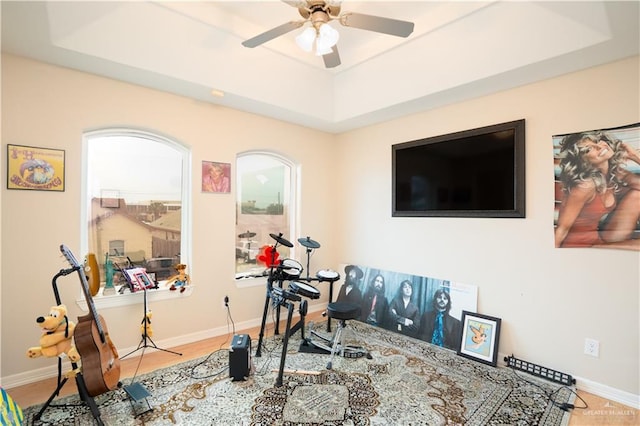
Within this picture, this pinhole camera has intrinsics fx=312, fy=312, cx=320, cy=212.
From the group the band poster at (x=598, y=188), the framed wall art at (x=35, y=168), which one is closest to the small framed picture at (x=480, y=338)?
the band poster at (x=598, y=188)

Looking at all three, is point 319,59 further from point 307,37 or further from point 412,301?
point 412,301

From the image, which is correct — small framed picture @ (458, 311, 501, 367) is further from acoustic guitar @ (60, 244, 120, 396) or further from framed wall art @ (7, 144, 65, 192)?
framed wall art @ (7, 144, 65, 192)

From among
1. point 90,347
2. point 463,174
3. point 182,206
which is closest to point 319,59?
point 463,174

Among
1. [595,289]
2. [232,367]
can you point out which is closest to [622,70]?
[595,289]

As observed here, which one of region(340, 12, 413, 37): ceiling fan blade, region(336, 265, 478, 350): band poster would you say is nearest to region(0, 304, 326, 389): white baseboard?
region(336, 265, 478, 350): band poster

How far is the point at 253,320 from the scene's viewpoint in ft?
12.5

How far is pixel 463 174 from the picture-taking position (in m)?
3.24

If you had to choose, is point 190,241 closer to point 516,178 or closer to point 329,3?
point 329,3

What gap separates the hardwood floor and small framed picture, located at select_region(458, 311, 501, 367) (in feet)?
2.12

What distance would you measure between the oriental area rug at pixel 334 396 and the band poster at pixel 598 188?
1242 millimetres

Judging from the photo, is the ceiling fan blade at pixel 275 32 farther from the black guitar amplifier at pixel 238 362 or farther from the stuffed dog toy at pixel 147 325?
the stuffed dog toy at pixel 147 325

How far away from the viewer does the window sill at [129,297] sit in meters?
2.78

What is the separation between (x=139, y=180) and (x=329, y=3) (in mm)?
2462

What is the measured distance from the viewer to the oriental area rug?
81.4 inches
